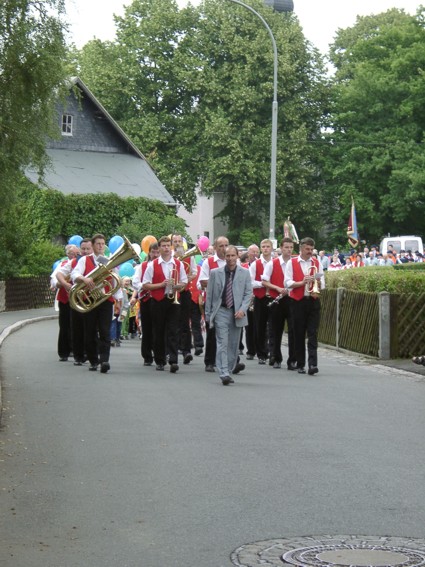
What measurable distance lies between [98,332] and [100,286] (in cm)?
67

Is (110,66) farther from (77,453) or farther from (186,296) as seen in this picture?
(77,453)

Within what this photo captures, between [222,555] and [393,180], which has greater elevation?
[393,180]

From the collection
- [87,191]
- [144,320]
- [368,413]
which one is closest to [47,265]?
[87,191]

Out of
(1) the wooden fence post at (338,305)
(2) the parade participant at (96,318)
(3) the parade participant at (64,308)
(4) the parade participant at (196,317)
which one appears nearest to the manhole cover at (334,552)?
(2) the parade participant at (96,318)

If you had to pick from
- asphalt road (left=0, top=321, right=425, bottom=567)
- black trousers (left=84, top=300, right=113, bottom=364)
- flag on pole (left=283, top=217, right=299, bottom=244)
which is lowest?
asphalt road (left=0, top=321, right=425, bottom=567)

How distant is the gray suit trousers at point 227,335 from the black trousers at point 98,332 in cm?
172

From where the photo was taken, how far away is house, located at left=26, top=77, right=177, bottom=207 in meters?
60.2

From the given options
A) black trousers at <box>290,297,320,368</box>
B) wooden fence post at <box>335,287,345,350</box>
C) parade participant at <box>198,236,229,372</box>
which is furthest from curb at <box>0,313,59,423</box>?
black trousers at <box>290,297,320,368</box>

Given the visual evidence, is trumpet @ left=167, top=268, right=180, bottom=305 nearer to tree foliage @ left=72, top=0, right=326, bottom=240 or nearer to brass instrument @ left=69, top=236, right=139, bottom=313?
brass instrument @ left=69, top=236, right=139, bottom=313

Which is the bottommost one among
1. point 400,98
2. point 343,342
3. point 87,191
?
point 343,342

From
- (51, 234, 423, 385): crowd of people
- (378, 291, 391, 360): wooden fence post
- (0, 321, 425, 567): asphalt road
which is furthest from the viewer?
(378, 291, 391, 360): wooden fence post

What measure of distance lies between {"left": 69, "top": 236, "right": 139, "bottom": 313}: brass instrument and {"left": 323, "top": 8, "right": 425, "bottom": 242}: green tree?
44758mm

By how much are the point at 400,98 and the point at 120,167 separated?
14467mm

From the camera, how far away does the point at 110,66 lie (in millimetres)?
67312
